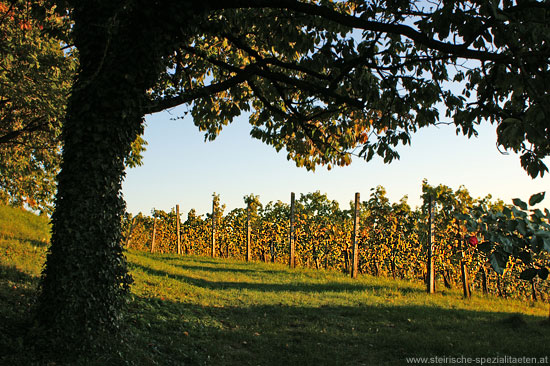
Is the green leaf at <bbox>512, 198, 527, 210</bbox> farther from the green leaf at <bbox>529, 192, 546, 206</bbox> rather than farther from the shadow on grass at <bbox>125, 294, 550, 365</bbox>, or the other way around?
the shadow on grass at <bbox>125, 294, 550, 365</bbox>

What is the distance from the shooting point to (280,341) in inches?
301

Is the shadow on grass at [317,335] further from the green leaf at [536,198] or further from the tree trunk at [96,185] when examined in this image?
Answer: the green leaf at [536,198]

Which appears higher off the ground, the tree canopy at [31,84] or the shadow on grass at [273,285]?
the tree canopy at [31,84]

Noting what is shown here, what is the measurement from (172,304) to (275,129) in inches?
195

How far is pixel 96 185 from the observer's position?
5.27 m

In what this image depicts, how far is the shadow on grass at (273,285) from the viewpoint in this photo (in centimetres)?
1391

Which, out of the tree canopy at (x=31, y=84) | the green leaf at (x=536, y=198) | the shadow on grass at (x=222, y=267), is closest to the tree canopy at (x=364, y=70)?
the green leaf at (x=536, y=198)

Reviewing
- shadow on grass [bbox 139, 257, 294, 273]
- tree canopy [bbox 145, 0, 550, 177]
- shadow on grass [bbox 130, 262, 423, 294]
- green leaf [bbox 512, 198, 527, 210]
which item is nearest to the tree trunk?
tree canopy [bbox 145, 0, 550, 177]

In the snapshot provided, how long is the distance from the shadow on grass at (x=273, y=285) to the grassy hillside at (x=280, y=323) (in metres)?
0.08

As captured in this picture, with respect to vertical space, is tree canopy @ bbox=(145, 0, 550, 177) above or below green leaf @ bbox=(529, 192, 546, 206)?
above

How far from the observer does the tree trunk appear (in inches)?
202

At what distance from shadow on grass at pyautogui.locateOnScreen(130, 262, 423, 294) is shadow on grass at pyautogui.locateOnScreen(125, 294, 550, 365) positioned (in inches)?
135

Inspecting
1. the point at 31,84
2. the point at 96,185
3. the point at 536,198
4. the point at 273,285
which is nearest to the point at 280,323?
the point at 96,185

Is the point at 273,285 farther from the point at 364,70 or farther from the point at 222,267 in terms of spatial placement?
the point at 364,70
